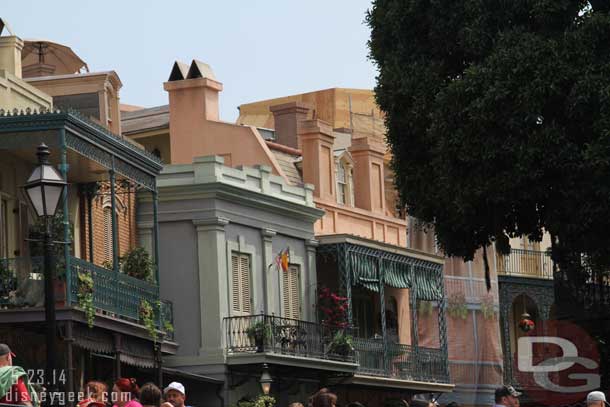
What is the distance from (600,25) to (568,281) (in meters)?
6.83

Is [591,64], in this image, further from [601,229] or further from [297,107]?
[297,107]

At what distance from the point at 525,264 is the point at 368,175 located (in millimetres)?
11140

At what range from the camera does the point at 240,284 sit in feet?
133

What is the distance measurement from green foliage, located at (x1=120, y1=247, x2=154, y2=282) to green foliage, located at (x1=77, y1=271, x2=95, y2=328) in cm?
416

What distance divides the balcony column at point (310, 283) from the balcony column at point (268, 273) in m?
1.74

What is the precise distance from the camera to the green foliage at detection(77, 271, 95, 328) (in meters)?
30.4

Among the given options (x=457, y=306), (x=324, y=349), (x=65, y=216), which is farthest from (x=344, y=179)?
(x=65, y=216)

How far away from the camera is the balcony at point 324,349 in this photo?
39406mm

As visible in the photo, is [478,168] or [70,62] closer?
[478,168]

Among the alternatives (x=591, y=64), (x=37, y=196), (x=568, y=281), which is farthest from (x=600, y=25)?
(x=37, y=196)

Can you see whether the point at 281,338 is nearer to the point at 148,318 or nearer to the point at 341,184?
the point at 148,318

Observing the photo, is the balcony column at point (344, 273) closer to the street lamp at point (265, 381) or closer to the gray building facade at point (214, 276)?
the gray building facade at point (214, 276)

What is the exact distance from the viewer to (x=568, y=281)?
34719 millimetres

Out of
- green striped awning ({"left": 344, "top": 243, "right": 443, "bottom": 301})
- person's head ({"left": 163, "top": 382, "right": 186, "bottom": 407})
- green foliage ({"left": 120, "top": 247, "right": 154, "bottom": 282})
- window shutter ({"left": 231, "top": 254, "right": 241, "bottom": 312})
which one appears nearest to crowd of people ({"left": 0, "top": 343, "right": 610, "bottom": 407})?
person's head ({"left": 163, "top": 382, "right": 186, "bottom": 407})
